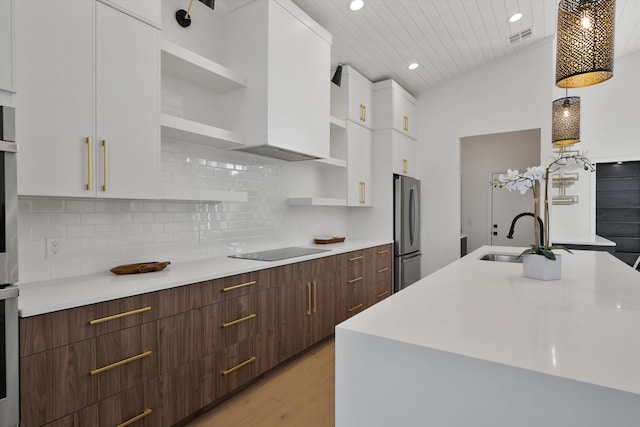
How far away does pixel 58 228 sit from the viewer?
188 cm

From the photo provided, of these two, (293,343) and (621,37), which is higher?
(621,37)

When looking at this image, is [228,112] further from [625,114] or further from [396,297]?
[625,114]

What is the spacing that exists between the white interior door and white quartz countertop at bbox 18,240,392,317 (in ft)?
16.1

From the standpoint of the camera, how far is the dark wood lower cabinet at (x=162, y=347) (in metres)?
1.38

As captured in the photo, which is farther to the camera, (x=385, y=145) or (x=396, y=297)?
(x=385, y=145)

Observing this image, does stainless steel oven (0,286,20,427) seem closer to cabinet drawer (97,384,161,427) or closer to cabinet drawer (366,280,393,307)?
cabinet drawer (97,384,161,427)

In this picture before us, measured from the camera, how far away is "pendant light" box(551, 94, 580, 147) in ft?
10.7

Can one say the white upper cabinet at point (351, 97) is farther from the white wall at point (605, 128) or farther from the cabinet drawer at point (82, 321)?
the cabinet drawer at point (82, 321)

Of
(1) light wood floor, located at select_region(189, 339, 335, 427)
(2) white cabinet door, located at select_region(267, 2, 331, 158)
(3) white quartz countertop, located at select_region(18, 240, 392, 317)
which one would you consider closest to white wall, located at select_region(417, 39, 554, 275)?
(2) white cabinet door, located at select_region(267, 2, 331, 158)

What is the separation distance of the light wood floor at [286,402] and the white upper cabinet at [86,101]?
139 centimetres

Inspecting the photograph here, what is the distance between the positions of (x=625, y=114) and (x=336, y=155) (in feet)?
12.8

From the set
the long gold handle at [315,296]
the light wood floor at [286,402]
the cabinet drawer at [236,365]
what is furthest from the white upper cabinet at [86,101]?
the long gold handle at [315,296]

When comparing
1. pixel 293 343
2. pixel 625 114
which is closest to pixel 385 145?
pixel 293 343

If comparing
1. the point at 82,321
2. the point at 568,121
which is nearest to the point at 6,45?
the point at 82,321
